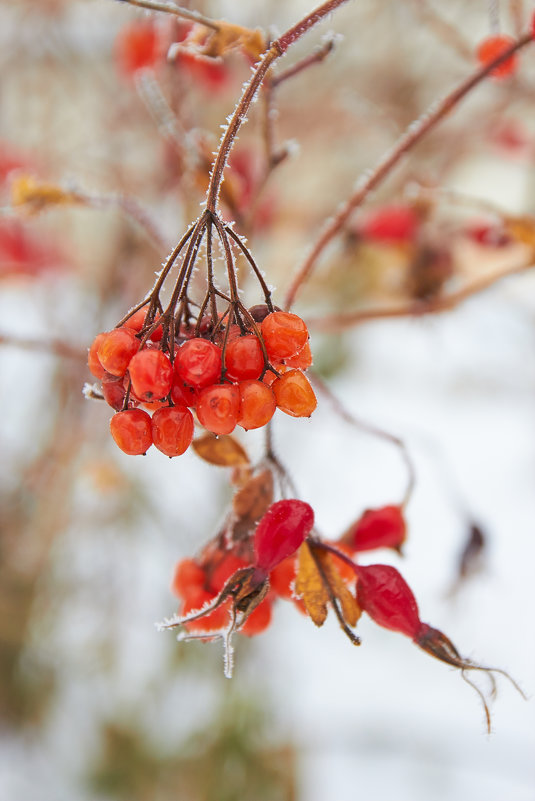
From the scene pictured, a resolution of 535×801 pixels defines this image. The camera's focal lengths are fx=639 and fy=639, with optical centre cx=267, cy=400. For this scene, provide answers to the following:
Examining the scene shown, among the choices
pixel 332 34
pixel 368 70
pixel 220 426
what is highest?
pixel 332 34

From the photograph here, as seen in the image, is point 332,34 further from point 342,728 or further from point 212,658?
point 342,728

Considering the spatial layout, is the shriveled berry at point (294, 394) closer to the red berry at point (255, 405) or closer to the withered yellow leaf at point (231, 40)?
the red berry at point (255, 405)

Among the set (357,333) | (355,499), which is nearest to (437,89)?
(357,333)

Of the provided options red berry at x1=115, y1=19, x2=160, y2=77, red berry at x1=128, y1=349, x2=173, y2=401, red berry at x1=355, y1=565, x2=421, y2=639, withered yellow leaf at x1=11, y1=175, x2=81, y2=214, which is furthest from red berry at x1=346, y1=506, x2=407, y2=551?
red berry at x1=115, y1=19, x2=160, y2=77

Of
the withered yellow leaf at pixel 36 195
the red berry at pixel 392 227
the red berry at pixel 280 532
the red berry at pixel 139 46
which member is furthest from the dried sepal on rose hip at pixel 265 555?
the red berry at pixel 139 46

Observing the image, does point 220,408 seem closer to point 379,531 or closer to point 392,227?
point 379,531
